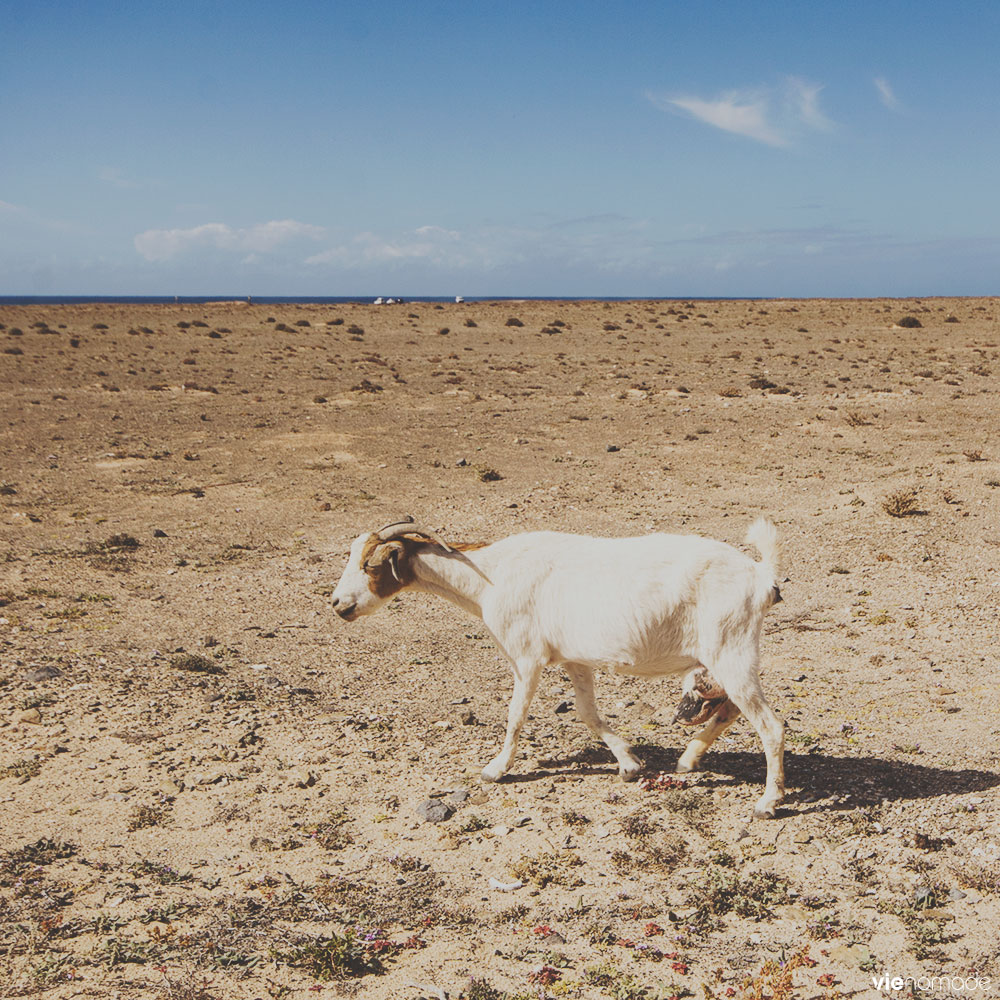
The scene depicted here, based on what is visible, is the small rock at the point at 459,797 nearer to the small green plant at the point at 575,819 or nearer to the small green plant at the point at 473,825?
the small green plant at the point at 473,825

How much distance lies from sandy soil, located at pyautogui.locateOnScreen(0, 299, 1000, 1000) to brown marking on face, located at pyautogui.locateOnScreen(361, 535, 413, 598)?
1.47 meters

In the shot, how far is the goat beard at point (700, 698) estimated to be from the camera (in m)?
6.43

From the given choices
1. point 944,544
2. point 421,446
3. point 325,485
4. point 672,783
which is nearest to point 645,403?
point 421,446

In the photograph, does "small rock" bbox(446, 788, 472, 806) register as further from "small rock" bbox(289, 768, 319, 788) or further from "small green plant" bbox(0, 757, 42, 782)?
"small green plant" bbox(0, 757, 42, 782)

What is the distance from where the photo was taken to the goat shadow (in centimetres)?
609

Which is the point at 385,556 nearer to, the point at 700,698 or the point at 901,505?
the point at 700,698

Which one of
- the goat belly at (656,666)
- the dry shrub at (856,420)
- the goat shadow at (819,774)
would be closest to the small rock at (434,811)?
the goat shadow at (819,774)

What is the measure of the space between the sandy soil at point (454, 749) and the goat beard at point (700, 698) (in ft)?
1.41

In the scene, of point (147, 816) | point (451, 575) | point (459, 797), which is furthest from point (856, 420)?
point (147, 816)

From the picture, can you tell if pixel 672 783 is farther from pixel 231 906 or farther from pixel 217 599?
pixel 217 599

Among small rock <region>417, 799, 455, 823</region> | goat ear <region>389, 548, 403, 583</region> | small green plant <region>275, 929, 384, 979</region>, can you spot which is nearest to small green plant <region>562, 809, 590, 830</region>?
small rock <region>417, 799, 455, 823</region>

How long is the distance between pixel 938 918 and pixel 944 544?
318 inches

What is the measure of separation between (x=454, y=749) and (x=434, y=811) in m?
1.03

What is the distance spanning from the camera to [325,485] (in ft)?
53.9
